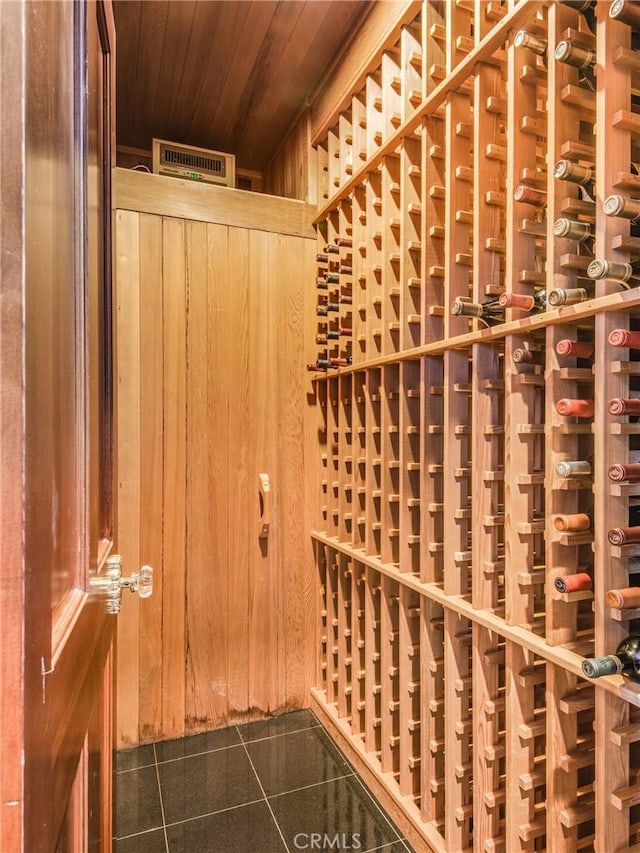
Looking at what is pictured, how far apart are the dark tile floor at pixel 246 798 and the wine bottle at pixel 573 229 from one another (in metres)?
1.89

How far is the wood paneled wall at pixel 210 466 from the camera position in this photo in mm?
2240

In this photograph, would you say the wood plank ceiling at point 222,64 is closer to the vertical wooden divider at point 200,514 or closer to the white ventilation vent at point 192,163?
the white ventilation vent at point 192,163

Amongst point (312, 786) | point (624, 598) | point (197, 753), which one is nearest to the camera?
point (624, 598)

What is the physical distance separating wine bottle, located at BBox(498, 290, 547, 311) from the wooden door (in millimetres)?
874

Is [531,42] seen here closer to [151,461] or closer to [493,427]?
[493,427]

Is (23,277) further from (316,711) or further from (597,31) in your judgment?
(316,711)

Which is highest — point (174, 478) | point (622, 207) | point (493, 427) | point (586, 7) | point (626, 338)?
point (586, 7)

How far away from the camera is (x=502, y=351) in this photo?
1.50 m

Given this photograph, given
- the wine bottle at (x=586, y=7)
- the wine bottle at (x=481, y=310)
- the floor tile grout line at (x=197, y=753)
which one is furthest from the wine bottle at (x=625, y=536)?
the floor tile grout line at (x=197, y=753)

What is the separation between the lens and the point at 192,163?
8.50ft

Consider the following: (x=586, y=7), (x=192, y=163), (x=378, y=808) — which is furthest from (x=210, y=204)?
(x=378, y=808)

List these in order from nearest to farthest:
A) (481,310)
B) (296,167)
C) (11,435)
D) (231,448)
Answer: (11,435) < (481,310) < (231,448) < (296,167)

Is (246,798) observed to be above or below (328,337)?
below

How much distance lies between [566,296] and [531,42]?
0.62 meters
